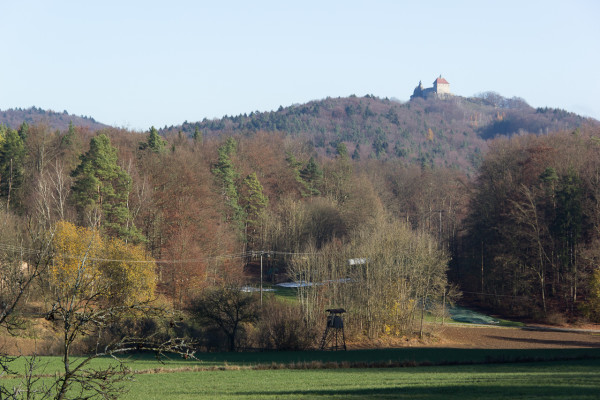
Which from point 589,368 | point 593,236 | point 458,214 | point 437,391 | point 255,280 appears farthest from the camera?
point 458,214

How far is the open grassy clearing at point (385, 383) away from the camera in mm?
21125

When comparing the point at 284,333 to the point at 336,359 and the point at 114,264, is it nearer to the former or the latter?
the point at 336,359

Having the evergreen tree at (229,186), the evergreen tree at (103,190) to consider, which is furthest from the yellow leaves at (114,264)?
the evergreen tree at (229,186)

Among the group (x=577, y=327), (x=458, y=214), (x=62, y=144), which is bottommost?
(x=577, y=327)

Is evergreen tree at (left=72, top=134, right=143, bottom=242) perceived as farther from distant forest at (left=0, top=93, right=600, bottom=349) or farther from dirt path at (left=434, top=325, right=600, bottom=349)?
dirt path at (left=434, top=325, right=600, bottom=349)

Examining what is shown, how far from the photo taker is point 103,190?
6122cm

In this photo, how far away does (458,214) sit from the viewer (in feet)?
355

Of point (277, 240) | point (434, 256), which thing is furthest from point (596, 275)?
point (277, 240)

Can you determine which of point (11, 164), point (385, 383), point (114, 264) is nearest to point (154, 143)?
point (11, 164)

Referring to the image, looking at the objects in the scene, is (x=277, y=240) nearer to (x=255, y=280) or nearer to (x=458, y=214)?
(x=255, y=280)

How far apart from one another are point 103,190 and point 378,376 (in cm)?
4016

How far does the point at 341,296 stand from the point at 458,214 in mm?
59327

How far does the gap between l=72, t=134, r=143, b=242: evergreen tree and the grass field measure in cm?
2290

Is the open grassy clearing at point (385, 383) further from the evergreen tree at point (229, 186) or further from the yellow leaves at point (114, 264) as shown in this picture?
the evergreen tree at point (229, 186)
